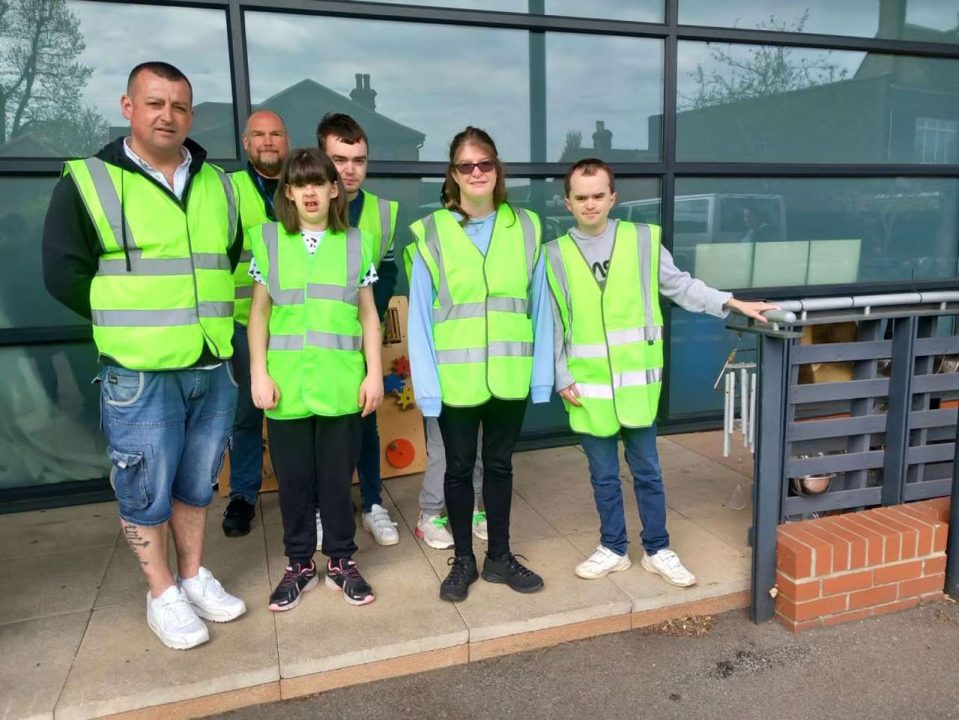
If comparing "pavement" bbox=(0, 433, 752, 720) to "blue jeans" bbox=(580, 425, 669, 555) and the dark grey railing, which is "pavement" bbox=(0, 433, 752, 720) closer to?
"blue jeans" bbox=(580, 425, 669, 555)

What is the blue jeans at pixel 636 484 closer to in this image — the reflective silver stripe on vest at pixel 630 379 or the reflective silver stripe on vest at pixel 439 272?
the reflective silver stripe on vest at pixel 630 379

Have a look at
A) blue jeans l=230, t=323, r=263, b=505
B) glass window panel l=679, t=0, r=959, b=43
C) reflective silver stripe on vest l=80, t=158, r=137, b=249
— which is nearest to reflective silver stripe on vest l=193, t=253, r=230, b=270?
reflective silver stripe on vest l=80, t=158, r=137, b=249

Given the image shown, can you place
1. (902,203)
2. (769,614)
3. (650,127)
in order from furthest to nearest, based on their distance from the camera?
(902,203) → (650,127) → (769,614)

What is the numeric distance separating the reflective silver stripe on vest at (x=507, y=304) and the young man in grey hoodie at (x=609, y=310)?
0.18m

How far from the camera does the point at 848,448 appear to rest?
3148mm

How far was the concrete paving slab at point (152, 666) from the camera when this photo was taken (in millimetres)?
2367

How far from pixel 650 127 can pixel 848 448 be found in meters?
2.80

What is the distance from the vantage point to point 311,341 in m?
2.70

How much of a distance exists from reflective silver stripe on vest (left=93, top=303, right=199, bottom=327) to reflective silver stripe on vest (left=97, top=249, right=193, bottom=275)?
0.44ft

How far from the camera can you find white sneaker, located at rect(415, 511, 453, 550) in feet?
11.2

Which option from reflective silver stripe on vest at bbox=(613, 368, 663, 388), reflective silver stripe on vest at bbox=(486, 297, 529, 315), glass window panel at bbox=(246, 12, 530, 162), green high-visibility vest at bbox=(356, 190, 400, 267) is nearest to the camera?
reflective silver stripe on vest at bbox=(486, 297, 529, 315)

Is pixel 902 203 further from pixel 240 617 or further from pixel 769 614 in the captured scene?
pixel 240 617

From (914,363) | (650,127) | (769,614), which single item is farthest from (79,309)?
(650,127)

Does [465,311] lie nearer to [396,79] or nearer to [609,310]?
[609,310]
